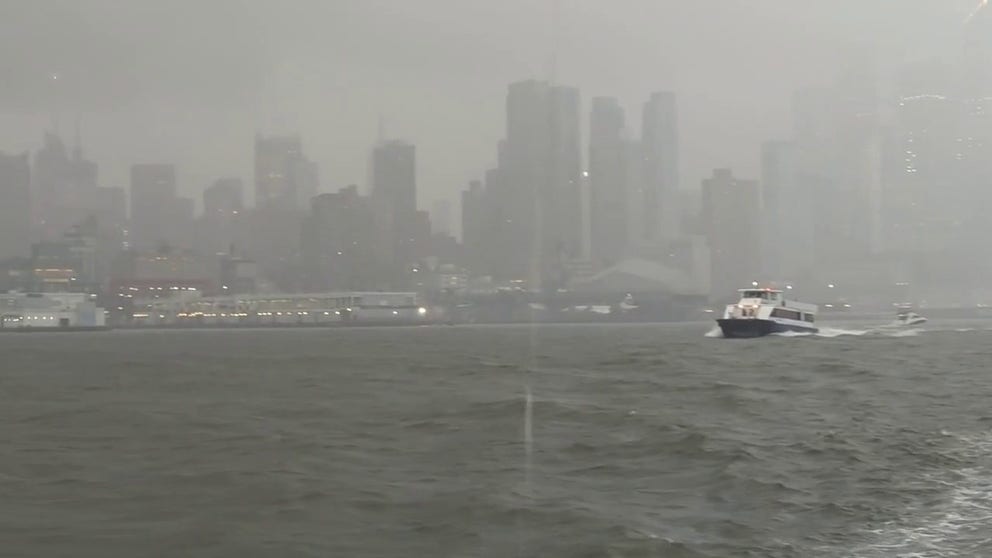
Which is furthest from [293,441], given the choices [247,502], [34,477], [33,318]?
[33,318]

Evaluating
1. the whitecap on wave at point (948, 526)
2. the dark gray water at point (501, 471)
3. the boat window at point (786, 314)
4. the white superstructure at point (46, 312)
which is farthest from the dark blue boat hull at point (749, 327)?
the white superstructure at point (46, 312)

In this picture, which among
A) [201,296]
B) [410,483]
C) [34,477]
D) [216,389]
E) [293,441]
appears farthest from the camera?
[201,296]

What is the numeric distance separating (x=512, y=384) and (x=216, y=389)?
728 centimetres

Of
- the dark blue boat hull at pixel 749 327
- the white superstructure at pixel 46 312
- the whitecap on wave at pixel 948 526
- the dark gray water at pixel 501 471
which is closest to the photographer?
the whitecap on wave at pixel 948 526

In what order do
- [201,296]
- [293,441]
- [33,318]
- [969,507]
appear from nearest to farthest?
[969,507]
[293,441]
[33,318]
[201,296]

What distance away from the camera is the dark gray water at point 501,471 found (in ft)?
28.8

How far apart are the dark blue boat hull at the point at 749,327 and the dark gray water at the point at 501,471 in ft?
92.5

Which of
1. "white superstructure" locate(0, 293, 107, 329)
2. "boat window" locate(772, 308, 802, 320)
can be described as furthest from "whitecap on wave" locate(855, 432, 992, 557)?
"white superstructure" locate(0, 293, 107, 329)

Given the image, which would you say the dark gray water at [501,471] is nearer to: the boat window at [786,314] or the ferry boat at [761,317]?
the ferry boat at [761,317]

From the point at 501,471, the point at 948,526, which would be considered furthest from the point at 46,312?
the point at 948,526

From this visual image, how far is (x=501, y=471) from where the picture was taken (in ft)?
39.8

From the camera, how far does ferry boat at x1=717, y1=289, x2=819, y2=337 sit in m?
53.8

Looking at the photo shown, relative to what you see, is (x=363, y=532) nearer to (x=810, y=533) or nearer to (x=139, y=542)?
(x=139, y=542)

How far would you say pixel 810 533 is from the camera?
352 inches
